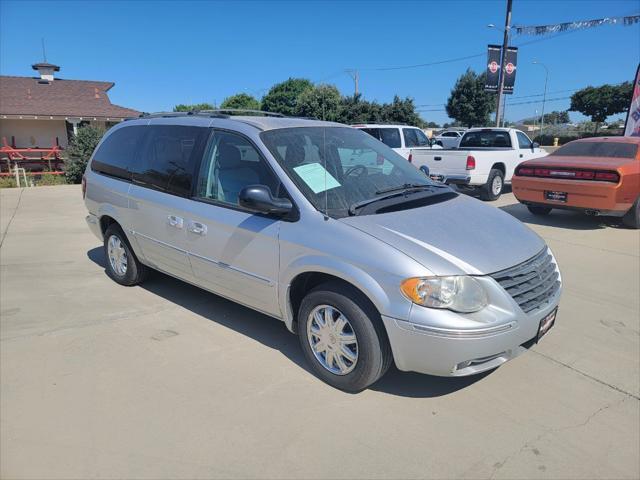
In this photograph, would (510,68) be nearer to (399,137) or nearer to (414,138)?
(414,138)

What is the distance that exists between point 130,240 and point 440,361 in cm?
344

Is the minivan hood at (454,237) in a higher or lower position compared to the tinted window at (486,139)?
lower

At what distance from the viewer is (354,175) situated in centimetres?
367

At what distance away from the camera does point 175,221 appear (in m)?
4.06

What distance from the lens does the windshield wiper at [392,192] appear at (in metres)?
3.24

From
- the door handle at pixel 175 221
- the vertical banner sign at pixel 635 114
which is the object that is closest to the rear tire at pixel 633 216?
the door handle at pixel 175 221

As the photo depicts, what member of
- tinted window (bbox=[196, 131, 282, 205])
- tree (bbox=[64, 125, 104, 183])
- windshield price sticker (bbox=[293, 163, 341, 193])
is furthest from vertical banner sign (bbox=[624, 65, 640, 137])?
tree (bbox=[64, 125, 104, 183])

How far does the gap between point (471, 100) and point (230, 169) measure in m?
40.0

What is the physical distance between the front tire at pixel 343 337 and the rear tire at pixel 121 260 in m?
2.53

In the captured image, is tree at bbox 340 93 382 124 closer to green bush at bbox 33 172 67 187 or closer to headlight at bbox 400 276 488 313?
green bush at bbox 33 172 67 187

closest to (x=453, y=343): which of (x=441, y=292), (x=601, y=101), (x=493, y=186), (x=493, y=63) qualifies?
(x=441, y=292)

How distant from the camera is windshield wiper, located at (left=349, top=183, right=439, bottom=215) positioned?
3.24 metres

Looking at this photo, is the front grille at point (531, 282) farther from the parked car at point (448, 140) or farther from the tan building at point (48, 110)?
the tan building at point (48, 110)

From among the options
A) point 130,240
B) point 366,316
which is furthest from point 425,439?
point 130,240
